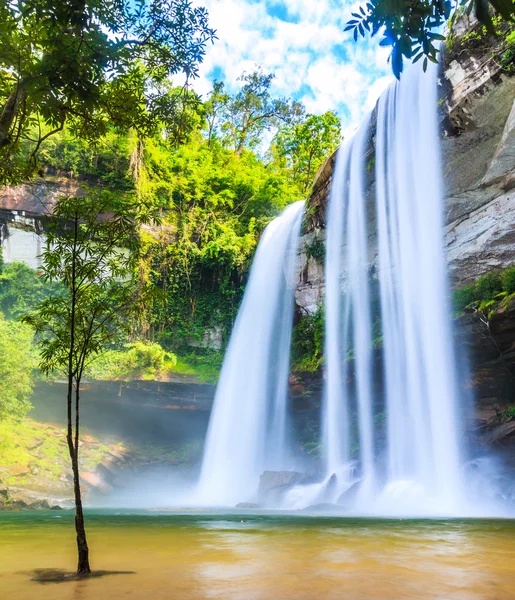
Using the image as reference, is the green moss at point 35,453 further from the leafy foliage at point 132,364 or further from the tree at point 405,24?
the tree at point 405,24

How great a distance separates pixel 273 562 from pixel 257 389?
1449 cm

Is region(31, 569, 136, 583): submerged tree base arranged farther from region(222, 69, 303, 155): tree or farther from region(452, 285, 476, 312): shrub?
region(222, 69, 303, 155): tree

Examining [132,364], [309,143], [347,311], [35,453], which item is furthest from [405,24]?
[309,143]

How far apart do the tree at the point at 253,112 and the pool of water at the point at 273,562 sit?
2474 cm

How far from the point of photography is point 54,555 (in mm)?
4684

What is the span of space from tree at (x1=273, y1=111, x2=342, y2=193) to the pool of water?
2218 centimetres

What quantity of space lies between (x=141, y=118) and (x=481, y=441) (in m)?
11.4

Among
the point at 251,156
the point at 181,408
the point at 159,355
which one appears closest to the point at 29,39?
the point at 159,355

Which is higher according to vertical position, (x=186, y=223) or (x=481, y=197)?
(x=186, y=223)

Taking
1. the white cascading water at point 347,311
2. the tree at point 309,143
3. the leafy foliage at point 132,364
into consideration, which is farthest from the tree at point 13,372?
the tree at point 309,143

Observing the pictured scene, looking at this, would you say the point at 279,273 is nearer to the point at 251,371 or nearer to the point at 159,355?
the point at 251,371

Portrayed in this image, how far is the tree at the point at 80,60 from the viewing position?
12.8 ft

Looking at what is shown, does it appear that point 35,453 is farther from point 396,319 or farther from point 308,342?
point 396,319

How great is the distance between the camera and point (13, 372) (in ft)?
51.2
